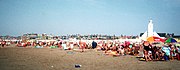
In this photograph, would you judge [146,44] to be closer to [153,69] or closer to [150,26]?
[153,69]

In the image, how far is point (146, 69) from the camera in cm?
953

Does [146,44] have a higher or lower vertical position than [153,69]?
higher

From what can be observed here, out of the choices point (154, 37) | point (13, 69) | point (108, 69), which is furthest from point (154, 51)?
point (13, 69)

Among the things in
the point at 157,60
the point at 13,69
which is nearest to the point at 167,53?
the point at 157,60

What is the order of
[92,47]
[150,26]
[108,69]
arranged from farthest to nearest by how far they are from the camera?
[92,47], [150,26], [108,69]

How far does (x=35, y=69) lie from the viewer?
888cm

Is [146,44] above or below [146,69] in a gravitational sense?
above

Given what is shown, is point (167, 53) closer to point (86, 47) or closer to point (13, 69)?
point (13, 69)

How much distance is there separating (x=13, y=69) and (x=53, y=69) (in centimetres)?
170

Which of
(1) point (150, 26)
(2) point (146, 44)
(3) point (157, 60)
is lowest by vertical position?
(3) point (157, 60)

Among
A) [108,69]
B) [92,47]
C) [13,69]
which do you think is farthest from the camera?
[92,47]

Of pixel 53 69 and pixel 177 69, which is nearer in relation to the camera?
pixel 53 69

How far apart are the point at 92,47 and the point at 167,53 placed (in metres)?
14.3

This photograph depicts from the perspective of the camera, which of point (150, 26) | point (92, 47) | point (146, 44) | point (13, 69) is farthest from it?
point (92, 47)
